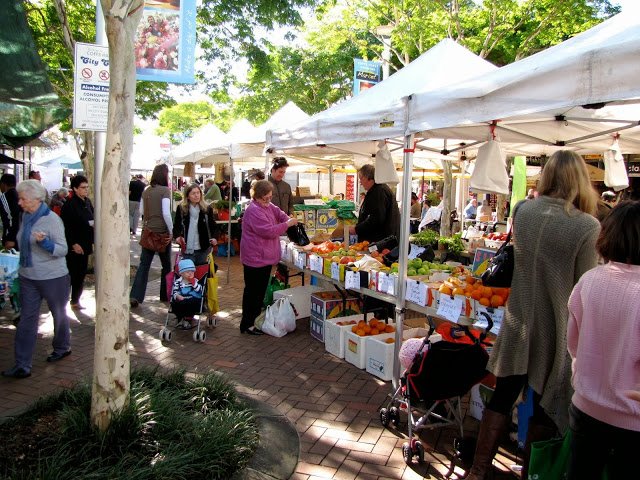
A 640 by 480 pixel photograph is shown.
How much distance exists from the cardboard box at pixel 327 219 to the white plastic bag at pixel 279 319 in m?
2.27

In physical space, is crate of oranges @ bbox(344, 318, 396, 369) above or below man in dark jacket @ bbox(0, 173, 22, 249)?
below

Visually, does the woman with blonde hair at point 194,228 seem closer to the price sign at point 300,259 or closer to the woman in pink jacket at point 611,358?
the price sign at point 300,259

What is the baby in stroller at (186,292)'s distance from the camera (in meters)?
6.24

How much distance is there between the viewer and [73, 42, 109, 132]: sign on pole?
13.9ft

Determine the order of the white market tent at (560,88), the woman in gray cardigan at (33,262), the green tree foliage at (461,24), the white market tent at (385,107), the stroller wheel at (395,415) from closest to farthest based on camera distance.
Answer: the white market tent at (560,88)
the stroller wheel at (395,415)
the white market tent at (385,107)
the woman in gray cardigan at (33,262)
the green tree foliage at (461,24)

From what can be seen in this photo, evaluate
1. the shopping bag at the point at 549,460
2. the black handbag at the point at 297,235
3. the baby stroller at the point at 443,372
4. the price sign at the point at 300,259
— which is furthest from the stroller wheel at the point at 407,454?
the black handbag at the point at 297,235

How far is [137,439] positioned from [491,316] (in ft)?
8.49

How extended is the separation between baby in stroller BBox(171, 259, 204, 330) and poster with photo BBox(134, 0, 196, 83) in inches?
92.3

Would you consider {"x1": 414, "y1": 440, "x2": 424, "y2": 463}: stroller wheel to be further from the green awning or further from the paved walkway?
the green awning

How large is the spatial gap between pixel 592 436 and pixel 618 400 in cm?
21

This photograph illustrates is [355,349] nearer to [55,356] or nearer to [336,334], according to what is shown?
[336,334]

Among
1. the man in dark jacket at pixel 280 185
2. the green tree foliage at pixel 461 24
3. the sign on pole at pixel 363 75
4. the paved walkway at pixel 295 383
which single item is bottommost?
the paved walkway at pixel 295 383

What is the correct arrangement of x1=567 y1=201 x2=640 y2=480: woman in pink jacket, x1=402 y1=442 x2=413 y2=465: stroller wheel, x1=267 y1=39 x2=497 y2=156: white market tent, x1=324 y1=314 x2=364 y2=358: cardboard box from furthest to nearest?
1. x1=324 y1=314 x2=364 y2=358: cardboard box
2. x1=267 y1=39 x2=497 y2=156: white market tent
3. x1=402 y1=442 x2=413 y2=465: stroller wheel
4. x1=567 y1=201 x2=640 y2=480: woman in pink jacket

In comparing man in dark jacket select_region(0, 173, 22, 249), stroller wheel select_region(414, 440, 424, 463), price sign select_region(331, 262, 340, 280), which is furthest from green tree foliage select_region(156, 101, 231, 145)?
stroller wheel select_region(414, 440, 424, 463)
